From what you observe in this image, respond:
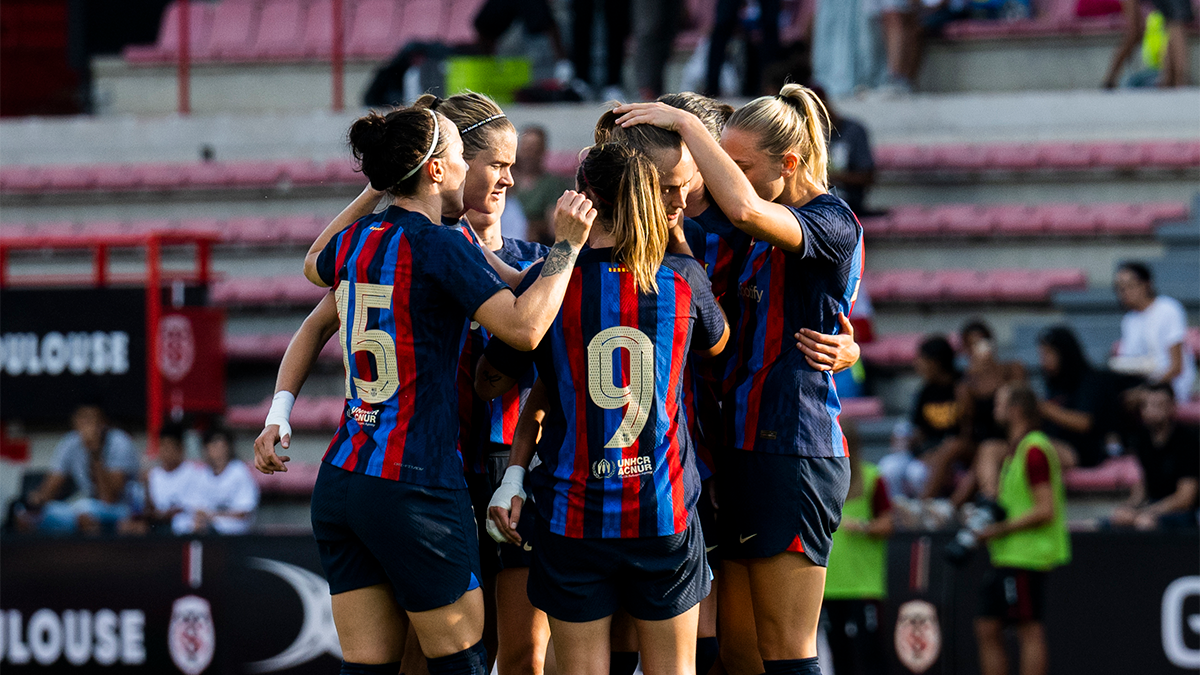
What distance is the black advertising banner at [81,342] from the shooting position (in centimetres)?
962

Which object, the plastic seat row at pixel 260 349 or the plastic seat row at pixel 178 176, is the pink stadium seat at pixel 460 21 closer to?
the plastic seat row at pixel 178 176

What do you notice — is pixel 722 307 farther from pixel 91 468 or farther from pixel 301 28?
pixel 301 28

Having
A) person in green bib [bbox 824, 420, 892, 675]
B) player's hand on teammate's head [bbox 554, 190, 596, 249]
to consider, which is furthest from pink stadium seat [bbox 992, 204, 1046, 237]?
player's hand on teammate's head [bbox 554, 190, 596, 249]

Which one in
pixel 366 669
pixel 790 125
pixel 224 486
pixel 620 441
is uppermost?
pixel 790 125

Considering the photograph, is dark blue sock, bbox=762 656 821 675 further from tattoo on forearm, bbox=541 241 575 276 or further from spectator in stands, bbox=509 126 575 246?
spectator in stands, bbox=509 126 575 246

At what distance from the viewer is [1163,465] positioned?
26.2 feet

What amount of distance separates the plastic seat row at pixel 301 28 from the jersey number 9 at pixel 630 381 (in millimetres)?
10690

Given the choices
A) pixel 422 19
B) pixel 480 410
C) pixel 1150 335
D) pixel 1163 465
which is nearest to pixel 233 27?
pixel 422 19

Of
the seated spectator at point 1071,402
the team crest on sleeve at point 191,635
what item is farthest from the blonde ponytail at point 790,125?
the seated spectator at point 1071,402

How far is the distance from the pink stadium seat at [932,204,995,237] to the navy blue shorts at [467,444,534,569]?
7.06 m

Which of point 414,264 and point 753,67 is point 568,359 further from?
point 753,67

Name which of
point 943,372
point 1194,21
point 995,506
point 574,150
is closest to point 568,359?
point 995,506

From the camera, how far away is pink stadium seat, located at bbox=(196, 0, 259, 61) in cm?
1457

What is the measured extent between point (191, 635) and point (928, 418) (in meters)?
4.26
